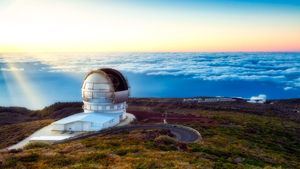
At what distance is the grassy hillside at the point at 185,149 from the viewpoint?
2116 cm

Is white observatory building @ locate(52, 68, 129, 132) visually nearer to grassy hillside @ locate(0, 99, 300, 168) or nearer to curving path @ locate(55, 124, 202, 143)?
curving path @ locate(55, 124, 202, 143)

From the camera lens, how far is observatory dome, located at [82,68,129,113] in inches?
1743

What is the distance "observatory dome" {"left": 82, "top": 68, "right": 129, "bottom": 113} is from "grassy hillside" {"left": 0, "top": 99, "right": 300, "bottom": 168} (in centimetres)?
375

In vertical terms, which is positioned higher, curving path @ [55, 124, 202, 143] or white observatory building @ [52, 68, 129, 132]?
white observatory building @ [52, 68, 129, 132]

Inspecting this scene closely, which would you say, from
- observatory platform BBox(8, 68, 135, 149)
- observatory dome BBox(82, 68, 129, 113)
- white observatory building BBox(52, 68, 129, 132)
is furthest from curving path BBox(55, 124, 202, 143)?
observatory dome BBox(82, 68, 129, 113)

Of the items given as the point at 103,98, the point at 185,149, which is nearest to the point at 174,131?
the point at 185,149

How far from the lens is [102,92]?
44.3 m

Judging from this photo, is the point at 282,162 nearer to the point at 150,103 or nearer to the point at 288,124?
the point at 288,124

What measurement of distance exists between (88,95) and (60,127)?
220 inches

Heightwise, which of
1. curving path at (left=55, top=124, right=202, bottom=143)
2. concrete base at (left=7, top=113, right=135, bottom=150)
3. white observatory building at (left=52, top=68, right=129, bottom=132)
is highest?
white observatory building at (left=52, top=68, right=129, bottom=132)

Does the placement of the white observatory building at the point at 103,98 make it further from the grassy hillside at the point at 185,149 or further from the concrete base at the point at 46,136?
the grassy hillside at the point at 185,149

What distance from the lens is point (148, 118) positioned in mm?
47625

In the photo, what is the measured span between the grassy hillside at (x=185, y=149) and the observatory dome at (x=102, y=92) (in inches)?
148

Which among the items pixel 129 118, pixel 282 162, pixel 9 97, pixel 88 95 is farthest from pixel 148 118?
pixel 9 97
